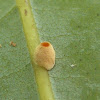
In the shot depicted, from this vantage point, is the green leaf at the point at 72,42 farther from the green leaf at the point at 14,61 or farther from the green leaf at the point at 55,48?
the green leaf at the point at 14,61

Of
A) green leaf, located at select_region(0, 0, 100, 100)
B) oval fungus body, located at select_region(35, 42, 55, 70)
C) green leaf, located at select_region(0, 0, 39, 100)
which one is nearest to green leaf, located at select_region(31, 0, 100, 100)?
green leaf, located at select_region(0, 0, 100, 100)

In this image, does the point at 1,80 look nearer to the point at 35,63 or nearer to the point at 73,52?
the point at 35,63

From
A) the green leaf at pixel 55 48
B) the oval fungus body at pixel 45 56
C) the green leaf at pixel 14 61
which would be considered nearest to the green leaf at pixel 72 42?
the green leaf at pixel 55 48

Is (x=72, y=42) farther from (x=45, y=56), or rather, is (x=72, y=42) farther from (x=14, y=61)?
(x=14, y=61)

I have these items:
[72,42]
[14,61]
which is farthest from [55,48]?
[14,61]

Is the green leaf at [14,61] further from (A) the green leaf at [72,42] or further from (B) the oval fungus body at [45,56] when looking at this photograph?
(A) the green leaf at [72,42]

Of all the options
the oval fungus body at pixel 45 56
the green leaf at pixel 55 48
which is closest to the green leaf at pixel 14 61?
the green leaf at pixel 55 48
